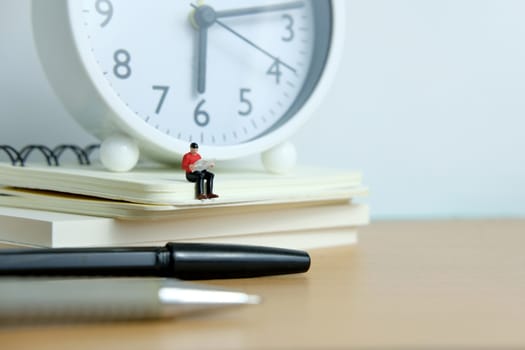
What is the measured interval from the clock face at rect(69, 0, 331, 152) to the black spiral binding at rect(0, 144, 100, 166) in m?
0.14

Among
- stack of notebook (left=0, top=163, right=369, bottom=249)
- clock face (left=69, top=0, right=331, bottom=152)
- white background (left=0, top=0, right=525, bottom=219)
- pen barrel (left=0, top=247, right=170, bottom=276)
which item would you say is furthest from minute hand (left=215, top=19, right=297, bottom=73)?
pen barrel (left=0, top=247, right=170, bottom=276)

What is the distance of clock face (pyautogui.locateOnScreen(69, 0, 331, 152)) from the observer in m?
0.84

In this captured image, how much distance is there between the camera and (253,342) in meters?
0.51

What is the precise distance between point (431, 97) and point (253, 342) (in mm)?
721

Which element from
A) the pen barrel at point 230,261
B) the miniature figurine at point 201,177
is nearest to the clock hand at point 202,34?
the miniature figurine at point 201,177

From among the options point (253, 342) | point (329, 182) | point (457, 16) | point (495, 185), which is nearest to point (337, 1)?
point (329, 182)

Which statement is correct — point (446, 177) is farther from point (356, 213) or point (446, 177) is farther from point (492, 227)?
point (356, 213)

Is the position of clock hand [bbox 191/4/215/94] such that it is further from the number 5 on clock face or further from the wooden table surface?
the wooden table surface

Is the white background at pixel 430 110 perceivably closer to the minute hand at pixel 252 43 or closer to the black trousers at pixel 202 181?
the minute hand at pixel 252 43

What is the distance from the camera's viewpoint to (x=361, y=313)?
592 millimetres

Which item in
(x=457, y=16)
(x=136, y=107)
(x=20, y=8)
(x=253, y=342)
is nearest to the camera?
(x=253, y=342)

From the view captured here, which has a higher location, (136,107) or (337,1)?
(337,1)

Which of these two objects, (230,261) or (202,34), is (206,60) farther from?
(230,261)

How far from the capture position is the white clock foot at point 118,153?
845mm
